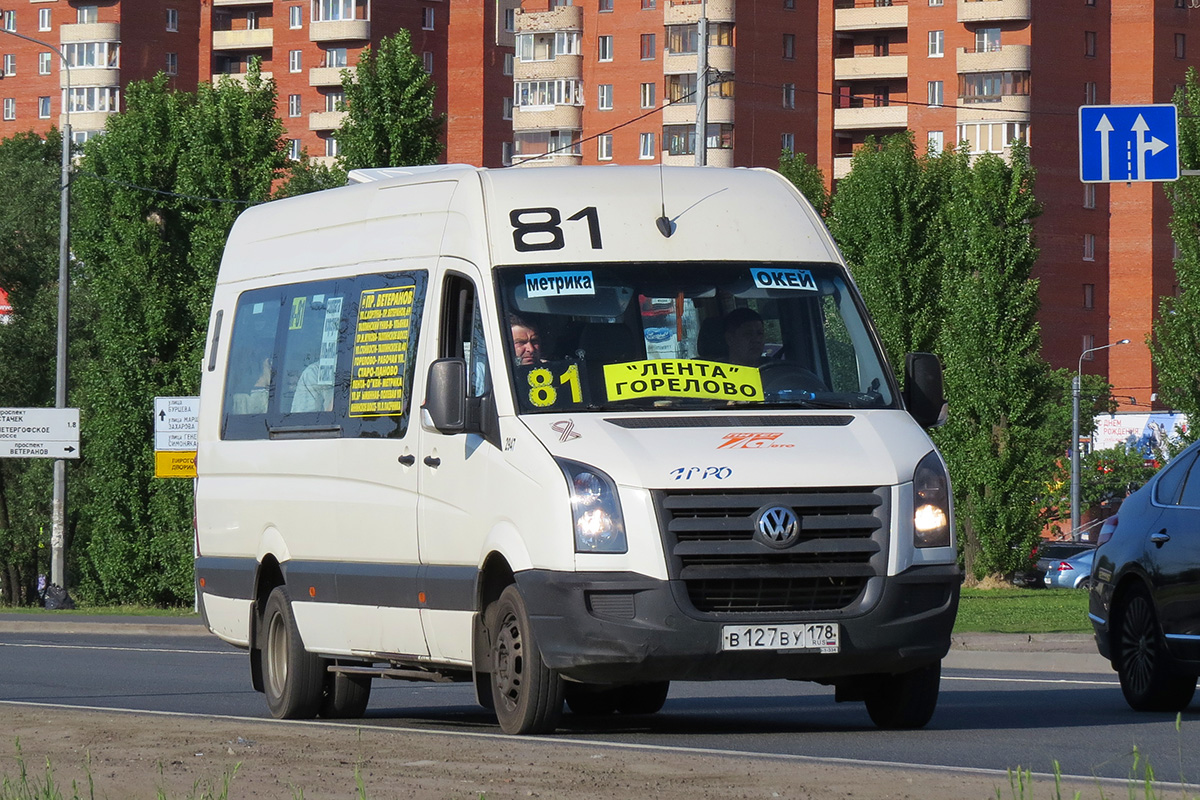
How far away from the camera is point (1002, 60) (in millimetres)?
101438

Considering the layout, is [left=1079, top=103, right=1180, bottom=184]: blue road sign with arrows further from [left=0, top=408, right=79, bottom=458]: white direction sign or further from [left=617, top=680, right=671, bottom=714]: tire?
[left=0, top=408, right=79, bottom=458]: white direction sign

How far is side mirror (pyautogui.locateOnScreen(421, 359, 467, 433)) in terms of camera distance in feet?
34.5

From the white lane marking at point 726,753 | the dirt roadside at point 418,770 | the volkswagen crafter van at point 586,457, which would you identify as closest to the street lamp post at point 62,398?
the volkswagen crafter van at point 586,457

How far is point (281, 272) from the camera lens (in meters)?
13.5

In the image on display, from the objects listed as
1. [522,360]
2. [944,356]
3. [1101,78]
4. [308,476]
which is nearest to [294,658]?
[308,476]

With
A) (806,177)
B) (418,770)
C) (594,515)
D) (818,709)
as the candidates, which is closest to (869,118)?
(806,177)

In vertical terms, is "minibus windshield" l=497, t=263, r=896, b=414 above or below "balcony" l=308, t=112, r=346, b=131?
below

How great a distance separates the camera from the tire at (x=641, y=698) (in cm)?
1263

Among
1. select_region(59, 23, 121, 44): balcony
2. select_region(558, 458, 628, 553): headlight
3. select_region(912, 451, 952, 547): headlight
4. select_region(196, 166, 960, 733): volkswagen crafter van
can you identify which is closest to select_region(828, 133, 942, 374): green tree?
select_region(196, 166, 960, 733): volkswagen crafter van

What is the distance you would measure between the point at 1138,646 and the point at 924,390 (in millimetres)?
2701

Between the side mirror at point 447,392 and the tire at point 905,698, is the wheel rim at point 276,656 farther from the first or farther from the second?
the tire at point 905,698

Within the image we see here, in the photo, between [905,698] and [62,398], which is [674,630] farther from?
[62,398]

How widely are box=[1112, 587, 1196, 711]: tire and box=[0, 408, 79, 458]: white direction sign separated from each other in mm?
33561

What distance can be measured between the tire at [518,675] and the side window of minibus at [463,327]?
1153mm
